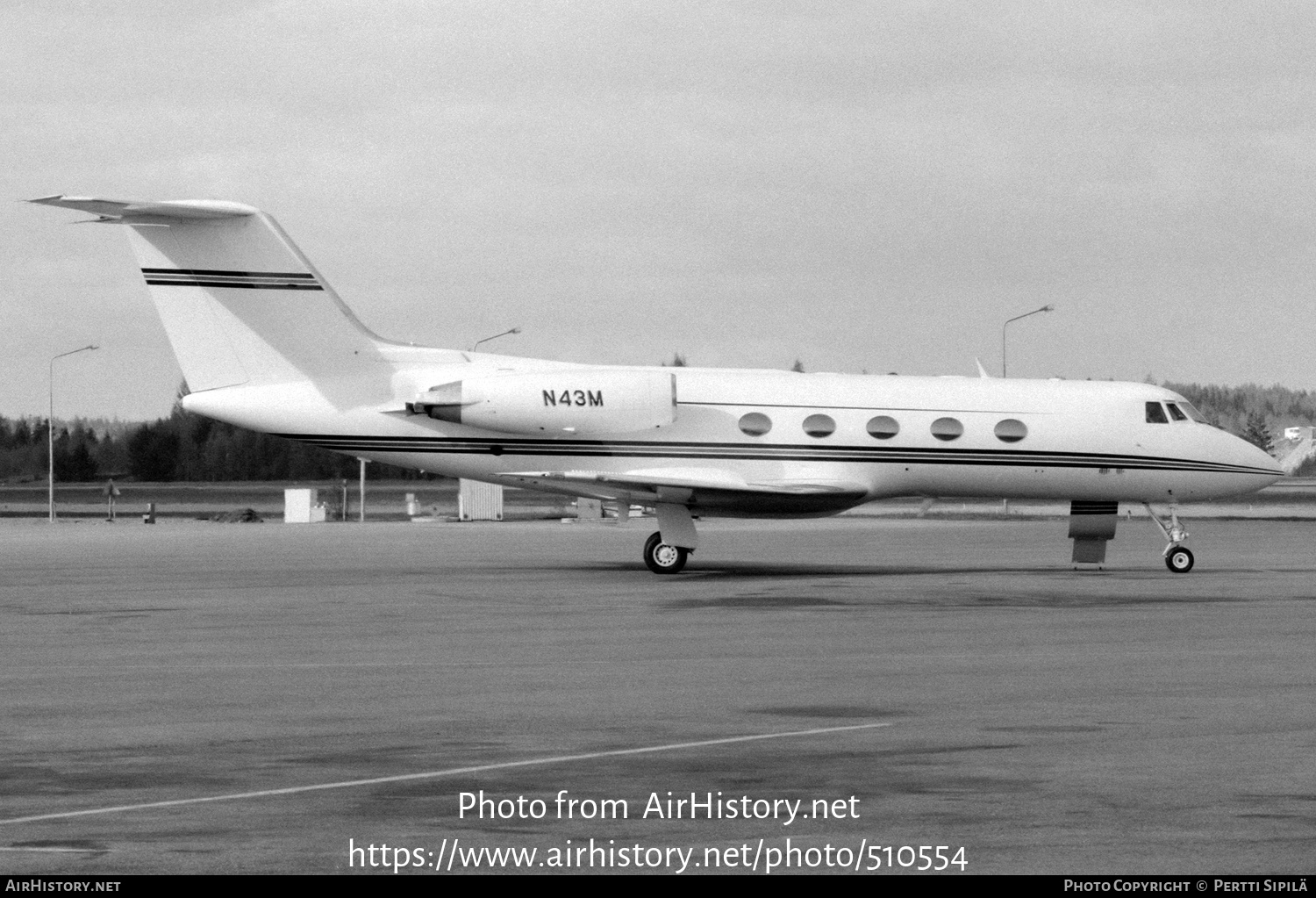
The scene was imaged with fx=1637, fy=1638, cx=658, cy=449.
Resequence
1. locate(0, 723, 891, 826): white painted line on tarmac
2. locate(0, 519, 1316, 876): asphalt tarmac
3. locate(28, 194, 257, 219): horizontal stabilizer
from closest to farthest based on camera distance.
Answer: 1. locate(0, 519, 1316, 876): asphalt tarmac
2. locate(0, 723, 891, 826): white painted line on tarmac
3. locate(28, 194, 257, 219): horizontal stabilizer

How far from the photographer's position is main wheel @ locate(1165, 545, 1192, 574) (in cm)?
2708

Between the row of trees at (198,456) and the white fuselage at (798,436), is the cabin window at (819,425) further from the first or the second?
the row of trees at (198,456)

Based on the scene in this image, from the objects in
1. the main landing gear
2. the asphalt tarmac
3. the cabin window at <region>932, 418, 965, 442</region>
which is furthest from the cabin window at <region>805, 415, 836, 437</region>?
the asphalt tarmac

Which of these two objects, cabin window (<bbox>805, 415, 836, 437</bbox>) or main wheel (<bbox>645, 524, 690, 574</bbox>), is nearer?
main wheel (<bbox>645, 524, 690, 574</bbox>)

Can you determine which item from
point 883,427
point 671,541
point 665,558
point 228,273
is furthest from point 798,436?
point 228,273

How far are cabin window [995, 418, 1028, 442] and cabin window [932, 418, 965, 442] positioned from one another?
26.4 inches

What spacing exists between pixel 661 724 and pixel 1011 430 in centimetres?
1777

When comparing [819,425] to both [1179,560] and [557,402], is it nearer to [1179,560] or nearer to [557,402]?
[557,402]

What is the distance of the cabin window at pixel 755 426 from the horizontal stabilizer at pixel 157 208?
861 centimetres

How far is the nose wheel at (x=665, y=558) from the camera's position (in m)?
26.5

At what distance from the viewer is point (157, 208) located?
2544 centimetres

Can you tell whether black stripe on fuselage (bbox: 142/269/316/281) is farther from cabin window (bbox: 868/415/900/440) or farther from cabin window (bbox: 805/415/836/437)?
cabin window (bbox: 868/415/900/440)

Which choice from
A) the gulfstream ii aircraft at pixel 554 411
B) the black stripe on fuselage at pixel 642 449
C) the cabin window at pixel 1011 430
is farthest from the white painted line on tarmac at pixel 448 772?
the cabin window at pixel 1011 430
